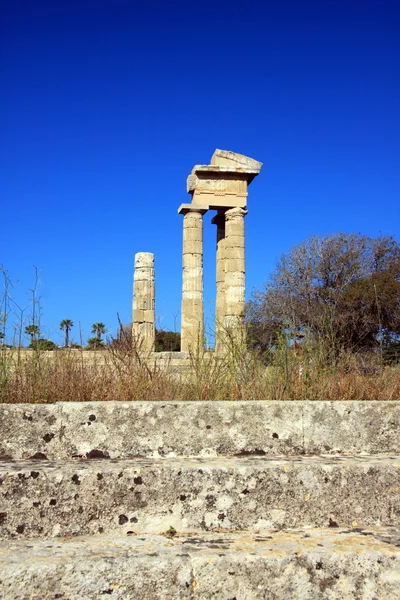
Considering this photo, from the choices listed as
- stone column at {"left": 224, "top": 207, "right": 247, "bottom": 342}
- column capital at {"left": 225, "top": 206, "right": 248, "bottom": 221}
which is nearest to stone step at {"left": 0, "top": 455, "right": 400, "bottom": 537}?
stone column at {"left": 224, "top": 207, "right": 247, "bottom": 342}

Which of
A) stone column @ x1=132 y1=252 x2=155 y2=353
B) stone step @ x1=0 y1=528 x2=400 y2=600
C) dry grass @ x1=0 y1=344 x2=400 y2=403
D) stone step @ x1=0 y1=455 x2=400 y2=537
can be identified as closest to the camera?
stone step @ x1=0 y1=528 x2=400 y2=600

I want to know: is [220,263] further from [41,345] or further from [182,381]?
[182,381]

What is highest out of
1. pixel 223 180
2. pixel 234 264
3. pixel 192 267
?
pixel 223 180

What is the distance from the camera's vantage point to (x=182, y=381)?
4.79 m

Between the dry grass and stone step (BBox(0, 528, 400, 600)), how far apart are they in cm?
160

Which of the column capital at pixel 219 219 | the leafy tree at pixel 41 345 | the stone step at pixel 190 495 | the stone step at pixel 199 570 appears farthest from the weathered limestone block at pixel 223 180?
the stone step at pixel 199 570

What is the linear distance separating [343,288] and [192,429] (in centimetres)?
2351

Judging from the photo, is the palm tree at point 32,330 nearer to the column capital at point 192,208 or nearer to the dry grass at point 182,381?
the dry grass at point 182,381

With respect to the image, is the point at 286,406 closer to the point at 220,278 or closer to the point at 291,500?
the point at 291,500

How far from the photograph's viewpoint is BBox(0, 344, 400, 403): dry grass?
4059mm

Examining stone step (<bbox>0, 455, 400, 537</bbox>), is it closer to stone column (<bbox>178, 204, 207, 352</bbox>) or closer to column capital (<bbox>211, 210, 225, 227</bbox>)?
stone column (<bbox>178, 204, 207, 352</bbox>)

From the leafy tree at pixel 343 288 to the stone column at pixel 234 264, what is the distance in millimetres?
3000

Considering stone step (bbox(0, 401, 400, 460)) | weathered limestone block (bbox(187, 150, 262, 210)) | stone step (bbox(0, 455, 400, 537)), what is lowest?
stone step (bbox(0, 455, 400, 537))

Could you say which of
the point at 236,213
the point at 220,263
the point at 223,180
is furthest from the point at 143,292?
the point at 223,180
